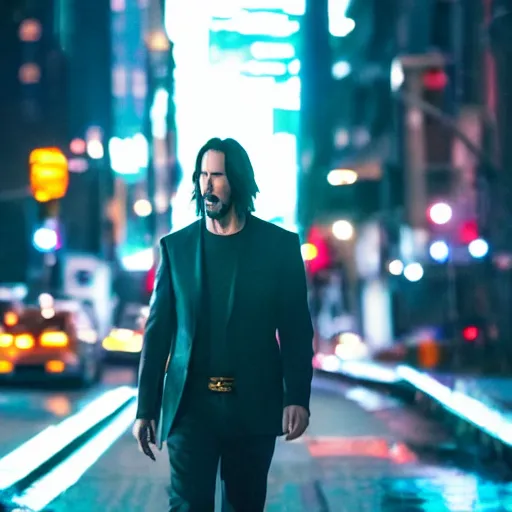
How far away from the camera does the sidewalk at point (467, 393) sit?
14781mm

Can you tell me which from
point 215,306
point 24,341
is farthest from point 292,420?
point 24,341

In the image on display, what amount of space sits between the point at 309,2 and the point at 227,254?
117554mm

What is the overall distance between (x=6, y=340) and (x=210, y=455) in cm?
2095

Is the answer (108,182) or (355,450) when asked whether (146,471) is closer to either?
(355,450)

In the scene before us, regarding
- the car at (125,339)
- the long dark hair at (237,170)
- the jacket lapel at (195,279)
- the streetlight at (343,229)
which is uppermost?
the long dark hair at (237,170)

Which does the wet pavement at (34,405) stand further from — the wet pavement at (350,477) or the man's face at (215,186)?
the man's face at (215,186)

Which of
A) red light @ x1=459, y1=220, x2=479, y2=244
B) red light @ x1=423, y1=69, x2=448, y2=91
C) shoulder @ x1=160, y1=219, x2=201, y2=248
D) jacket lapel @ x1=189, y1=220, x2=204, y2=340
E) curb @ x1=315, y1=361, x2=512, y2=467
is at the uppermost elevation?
red light @ x1=423, y1=69, x2=448, y2=91

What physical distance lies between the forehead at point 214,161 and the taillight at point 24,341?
20.7 metres

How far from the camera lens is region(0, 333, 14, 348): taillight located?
82.5 feet

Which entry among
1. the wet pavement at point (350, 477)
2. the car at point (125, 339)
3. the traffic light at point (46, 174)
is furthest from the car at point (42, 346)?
the wet pavement at point (350, 477)

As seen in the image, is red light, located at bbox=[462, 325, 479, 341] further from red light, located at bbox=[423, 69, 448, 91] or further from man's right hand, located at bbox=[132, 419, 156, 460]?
man's right hand, located at bbox=[132, 419, 156, 460]

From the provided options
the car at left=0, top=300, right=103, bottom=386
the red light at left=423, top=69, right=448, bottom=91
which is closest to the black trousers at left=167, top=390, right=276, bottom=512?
the car at left=0, top=300, right=103, bottom=386

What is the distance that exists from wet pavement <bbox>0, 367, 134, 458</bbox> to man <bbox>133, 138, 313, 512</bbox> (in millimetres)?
8629

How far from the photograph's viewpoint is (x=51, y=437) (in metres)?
14.6
